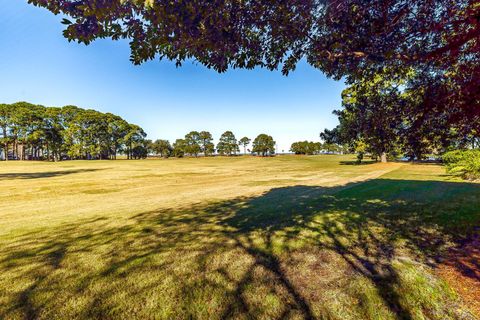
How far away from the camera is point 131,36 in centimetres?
380

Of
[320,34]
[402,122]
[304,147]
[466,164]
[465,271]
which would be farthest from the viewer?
[304,147]

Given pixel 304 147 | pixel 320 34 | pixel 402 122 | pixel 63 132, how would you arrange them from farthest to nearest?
pixel 304 147, pixel 63 132, pixel 402 122, pixel 320 34

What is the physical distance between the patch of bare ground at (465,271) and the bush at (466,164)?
14095 millimetres

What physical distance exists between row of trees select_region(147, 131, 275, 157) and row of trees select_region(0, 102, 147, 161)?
26377mm

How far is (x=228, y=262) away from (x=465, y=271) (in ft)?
14.7

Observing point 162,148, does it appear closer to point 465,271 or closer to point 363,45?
point 363,45

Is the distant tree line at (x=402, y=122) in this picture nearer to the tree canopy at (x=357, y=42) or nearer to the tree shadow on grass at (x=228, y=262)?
the tree canopy at (x=357, y=42)

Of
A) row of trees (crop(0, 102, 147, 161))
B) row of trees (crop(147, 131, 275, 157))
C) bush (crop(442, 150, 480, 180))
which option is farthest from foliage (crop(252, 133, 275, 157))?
Answer: bush (crop(442, 150, 480, 180))

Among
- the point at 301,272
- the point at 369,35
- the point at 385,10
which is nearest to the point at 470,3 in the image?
the point at 385,10

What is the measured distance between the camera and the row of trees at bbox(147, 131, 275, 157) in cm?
12030

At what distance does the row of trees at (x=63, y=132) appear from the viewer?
2581 inches

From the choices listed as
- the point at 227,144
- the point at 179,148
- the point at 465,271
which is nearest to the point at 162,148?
the point at 179,148

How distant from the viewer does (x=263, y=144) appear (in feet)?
416

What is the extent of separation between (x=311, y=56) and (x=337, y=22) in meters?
0.99
